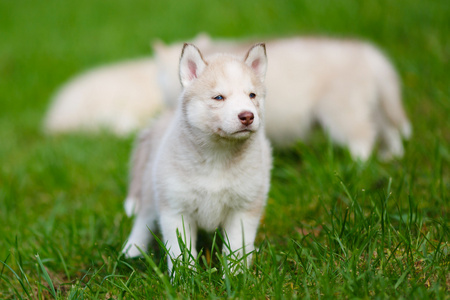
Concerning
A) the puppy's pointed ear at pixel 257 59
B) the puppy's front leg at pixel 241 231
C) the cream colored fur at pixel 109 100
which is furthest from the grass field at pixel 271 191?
the puppy's pointed ear at pixel 257 59

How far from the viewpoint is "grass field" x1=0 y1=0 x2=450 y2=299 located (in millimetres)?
2309

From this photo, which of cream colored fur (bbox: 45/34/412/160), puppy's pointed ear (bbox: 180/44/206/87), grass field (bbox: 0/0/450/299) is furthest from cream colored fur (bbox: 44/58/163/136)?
puppy's pointed ear (bbox: 180/44/206/87)

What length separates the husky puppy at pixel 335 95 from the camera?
170 inches

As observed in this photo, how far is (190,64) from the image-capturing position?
2.59 m

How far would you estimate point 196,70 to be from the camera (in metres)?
2.57

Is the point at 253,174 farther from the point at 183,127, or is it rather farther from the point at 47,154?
the point at 47,154

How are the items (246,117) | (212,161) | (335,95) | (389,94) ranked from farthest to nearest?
(389,94) → (335,95) → (212,161) → (246,117)

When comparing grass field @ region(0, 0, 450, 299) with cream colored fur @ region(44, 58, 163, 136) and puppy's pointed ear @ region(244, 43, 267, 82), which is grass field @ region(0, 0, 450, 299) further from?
puppy's pointed ear @ region(244, 43, 267, 82)

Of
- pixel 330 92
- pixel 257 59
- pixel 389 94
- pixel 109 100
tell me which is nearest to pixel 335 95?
pixel 330 92

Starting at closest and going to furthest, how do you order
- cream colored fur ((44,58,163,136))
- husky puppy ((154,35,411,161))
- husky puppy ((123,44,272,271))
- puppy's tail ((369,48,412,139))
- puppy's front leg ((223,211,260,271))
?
husky puppy ((123,44,272,271)) < puppy's front leg ((223,211,260,271)) < husky puppy ((154,35,411,161)) < puppy's tail ((369,48,412,139)) < cream colored fur ((44,58,163,136))

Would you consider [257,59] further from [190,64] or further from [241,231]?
[241,231]

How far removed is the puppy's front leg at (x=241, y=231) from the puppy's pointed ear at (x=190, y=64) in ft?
2.44

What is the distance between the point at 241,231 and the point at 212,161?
39cm

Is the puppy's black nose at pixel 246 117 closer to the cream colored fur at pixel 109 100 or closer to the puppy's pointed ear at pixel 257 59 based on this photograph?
the puppy's pointed ear at pixel 257 59
